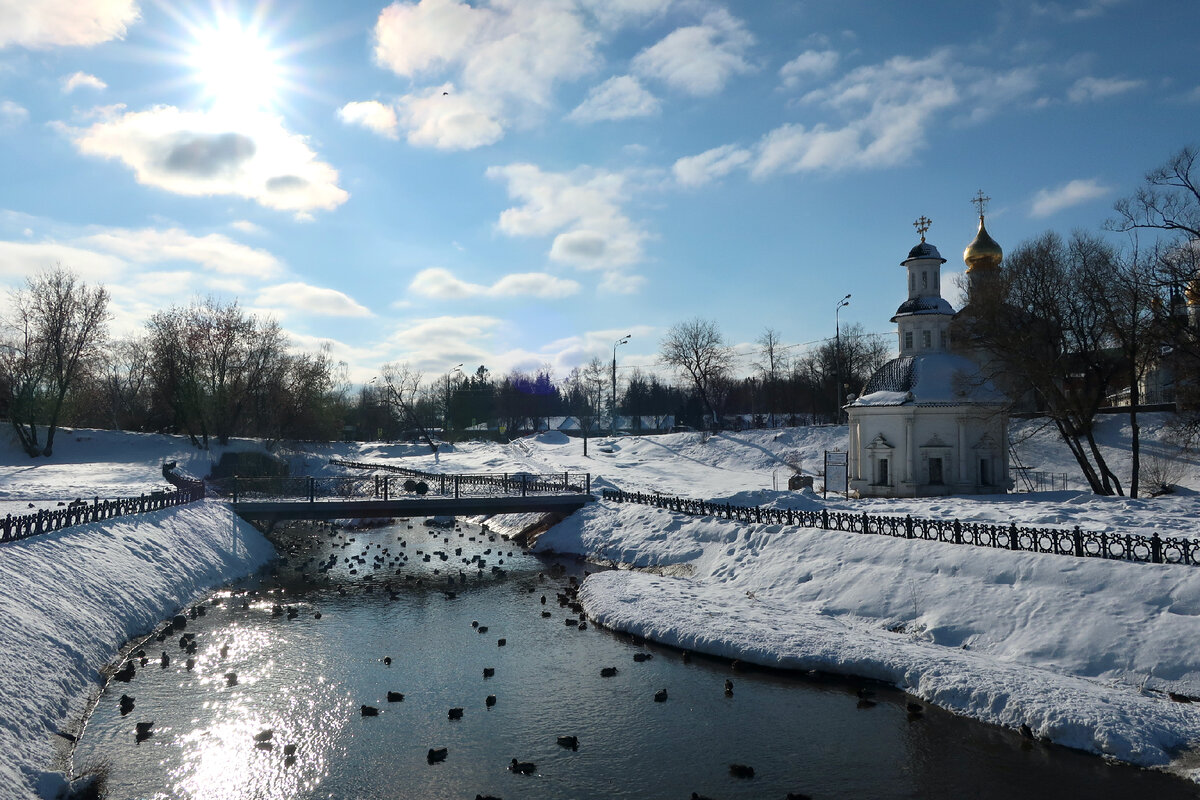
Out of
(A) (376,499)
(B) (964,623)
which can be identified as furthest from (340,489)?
(B) (964,623)

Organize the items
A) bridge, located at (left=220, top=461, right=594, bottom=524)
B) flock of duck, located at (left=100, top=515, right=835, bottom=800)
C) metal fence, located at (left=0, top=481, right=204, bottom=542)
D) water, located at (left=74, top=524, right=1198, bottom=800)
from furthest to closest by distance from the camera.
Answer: bridge, located at (left=220, top=461, right=594, bottom=524)
metal fence, located at (left=0, top=481, right=204, bottom=542)
flock of duck, located at (left=100, top=515, right=835, bottom=800)
water, located at (left=74, top=524, right=1198, bottom=800)

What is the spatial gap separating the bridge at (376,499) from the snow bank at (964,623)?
Answer: 936cm

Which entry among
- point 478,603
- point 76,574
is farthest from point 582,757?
point 76,574

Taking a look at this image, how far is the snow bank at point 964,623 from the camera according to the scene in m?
13.6

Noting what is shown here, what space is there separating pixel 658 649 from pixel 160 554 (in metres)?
15.6

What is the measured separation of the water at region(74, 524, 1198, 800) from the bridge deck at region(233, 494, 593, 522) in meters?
10.6

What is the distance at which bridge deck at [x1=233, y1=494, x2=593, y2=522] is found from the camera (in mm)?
31594

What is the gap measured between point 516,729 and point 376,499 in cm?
2106

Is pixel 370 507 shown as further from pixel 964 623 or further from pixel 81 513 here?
pixel 964 623

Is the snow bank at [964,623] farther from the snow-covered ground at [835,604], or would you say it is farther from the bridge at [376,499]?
the bridge at [376,499]

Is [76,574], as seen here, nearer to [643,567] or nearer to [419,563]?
[419,563]

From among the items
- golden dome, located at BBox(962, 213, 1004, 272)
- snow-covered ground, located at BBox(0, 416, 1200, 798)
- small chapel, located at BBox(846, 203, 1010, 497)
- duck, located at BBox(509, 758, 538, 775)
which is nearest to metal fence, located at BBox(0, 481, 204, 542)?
snow-covered ground, located at BBox(0, 416, 1200, 798)

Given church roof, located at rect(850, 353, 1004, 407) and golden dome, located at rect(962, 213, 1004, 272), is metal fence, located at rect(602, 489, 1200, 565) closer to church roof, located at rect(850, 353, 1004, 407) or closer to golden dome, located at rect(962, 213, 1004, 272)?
church roof, located at rect(850, 353, 1004, 407)

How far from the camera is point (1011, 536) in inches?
762
